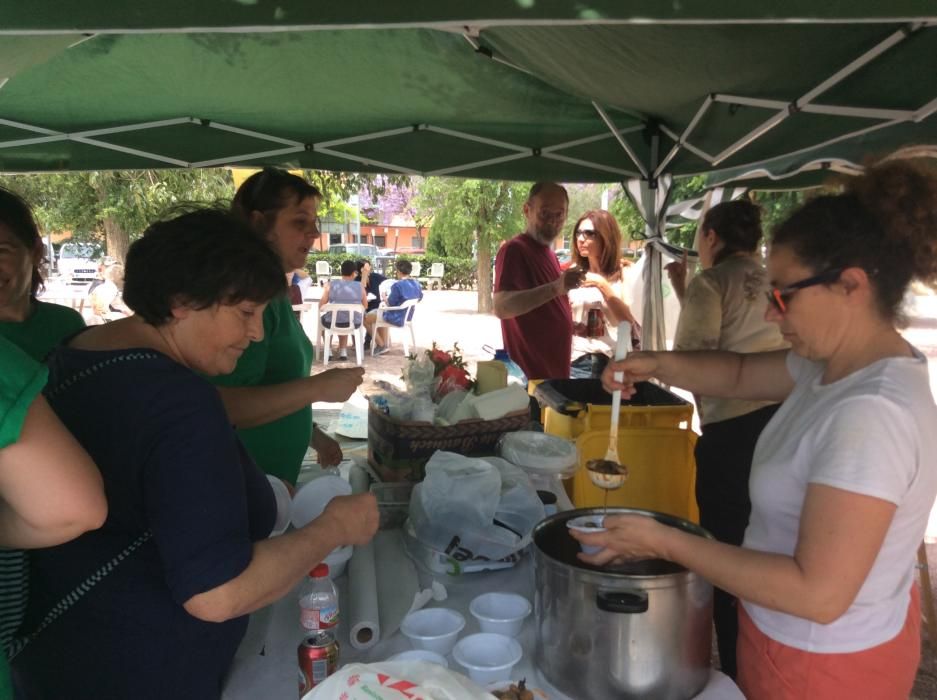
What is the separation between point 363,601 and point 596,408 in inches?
60.4

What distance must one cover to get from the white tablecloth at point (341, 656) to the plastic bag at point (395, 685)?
0.31 meters

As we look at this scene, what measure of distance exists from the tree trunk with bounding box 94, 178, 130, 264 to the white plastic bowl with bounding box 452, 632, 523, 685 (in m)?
11.5

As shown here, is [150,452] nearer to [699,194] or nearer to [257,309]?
[257,309]

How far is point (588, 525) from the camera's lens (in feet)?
4.21

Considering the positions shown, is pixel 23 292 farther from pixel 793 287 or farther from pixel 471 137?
pixel 471 137

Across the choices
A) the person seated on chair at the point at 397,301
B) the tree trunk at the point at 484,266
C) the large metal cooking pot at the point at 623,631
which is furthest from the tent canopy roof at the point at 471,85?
the tree trunk at the point at 484,266

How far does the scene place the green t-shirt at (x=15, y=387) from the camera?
0.80 metres

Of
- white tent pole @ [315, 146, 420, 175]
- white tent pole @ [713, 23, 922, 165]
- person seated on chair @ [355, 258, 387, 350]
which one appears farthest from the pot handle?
person seated on chair @ [355, 258, 387, 350]

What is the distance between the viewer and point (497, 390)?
2.16 meters

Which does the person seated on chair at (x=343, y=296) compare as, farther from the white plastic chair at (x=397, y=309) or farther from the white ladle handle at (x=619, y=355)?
the white ladle handle at (x=619, y=355)

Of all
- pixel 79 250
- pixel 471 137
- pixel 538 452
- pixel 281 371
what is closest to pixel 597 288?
pixel 471 137

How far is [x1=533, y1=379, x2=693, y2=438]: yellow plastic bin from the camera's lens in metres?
2.67

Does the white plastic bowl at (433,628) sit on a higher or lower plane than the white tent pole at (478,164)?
lower

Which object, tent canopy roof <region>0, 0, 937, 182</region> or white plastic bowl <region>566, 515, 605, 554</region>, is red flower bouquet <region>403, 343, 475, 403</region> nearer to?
white plastic bowl <region>566, 515, 605, 554</region>
